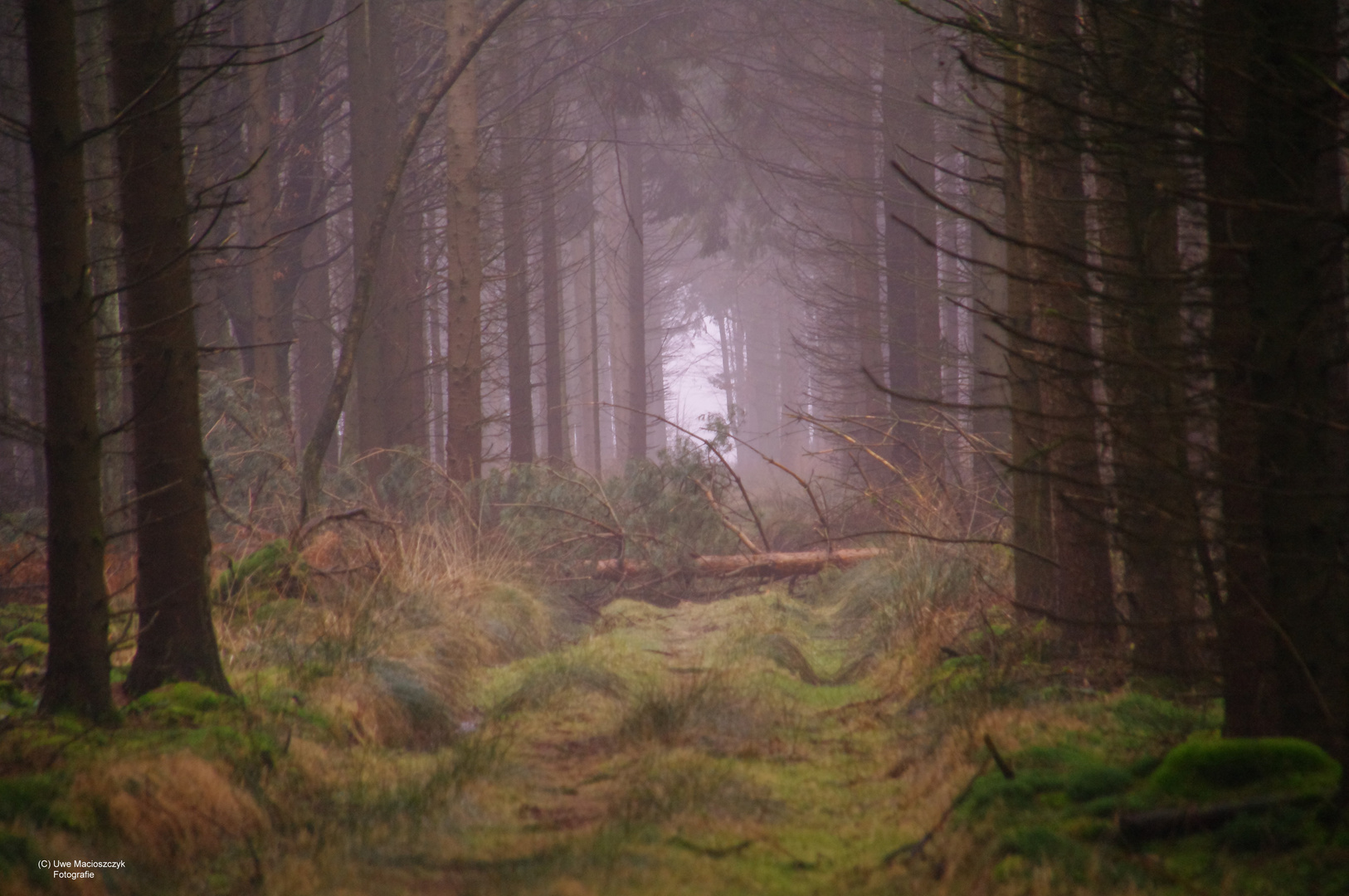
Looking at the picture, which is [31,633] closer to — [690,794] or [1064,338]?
[690,794]

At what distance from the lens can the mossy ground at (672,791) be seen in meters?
→ 2.90

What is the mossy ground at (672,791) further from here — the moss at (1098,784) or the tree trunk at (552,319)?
the tree trunk at (552,319)

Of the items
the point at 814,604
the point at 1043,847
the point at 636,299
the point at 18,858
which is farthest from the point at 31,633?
the point at 636,299

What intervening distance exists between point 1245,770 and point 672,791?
207 cm

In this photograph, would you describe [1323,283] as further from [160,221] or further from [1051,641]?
[160,221]

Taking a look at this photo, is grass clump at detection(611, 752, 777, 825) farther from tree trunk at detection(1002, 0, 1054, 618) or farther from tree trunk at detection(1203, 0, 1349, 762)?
tree trunk at detection(1002, 0, 1054, 618)

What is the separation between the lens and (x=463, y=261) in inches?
473

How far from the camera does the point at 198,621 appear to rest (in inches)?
192

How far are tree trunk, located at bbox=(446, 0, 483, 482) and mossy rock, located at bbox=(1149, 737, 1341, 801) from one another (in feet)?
32.6

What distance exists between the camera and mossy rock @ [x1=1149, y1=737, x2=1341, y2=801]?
277 centimetres

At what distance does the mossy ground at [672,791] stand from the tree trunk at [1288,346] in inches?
15.1

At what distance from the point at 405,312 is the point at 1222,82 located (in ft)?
41.3

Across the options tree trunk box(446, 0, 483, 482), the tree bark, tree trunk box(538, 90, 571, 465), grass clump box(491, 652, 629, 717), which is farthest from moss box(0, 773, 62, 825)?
tree trunk box(538, 90, 571, 465)

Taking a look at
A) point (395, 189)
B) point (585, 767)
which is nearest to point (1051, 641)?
point (585, 767)
